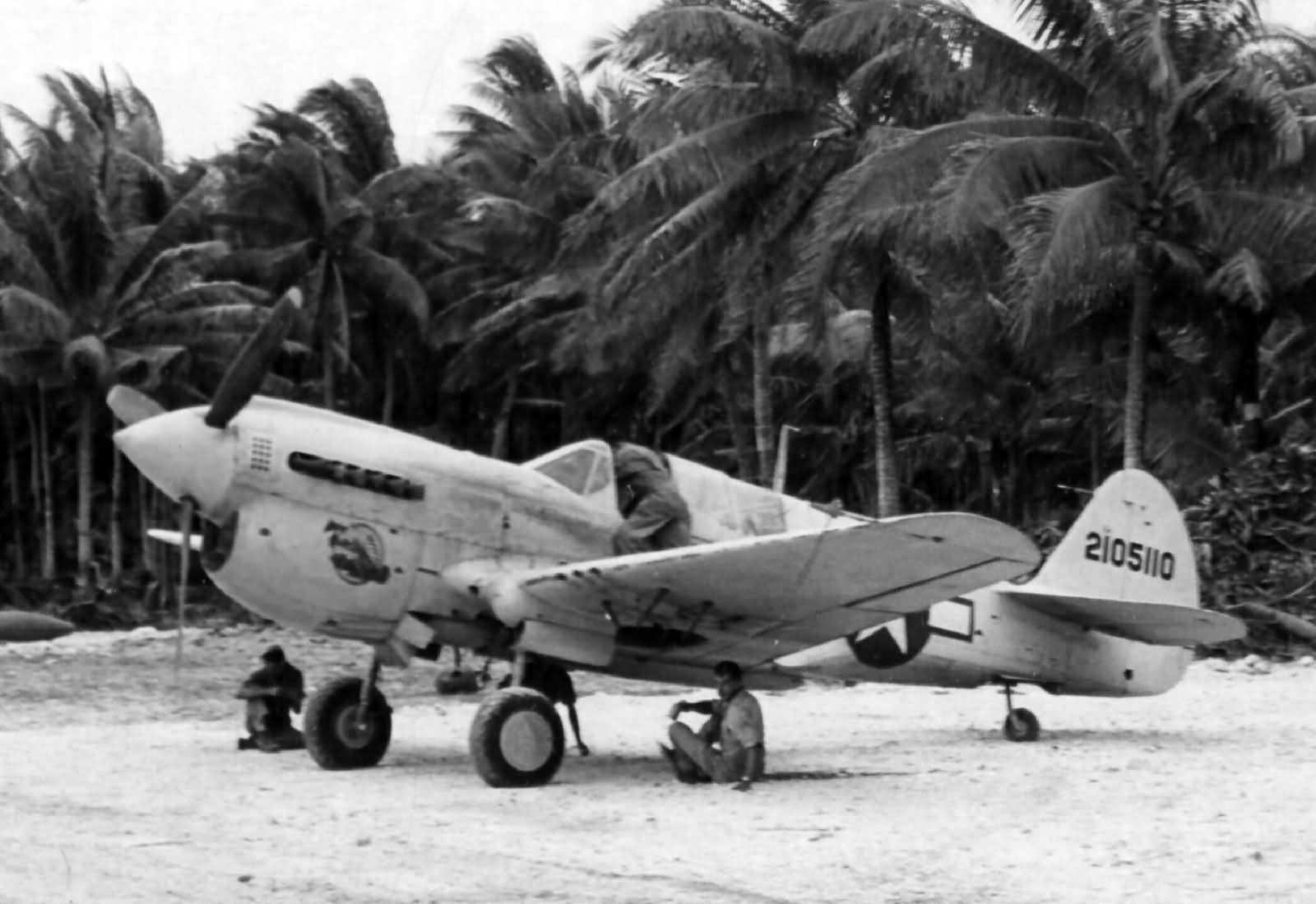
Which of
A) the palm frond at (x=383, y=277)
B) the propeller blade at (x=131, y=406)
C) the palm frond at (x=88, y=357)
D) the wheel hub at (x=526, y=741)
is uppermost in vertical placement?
the palm frond at (x=383, y=277)

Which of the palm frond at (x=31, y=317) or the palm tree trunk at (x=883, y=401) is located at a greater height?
the palm frond at (x=31, y=317)

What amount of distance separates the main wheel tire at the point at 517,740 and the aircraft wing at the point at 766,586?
600mm

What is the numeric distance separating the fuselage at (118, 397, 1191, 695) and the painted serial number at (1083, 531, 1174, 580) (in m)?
2.25

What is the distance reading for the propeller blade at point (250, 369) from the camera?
37.0 ft

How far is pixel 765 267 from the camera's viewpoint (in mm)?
27688

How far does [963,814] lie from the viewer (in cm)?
959

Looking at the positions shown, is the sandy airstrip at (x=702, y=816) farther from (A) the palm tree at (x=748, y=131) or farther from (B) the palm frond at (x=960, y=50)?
(A) the palm tree at (x=748, y=131)

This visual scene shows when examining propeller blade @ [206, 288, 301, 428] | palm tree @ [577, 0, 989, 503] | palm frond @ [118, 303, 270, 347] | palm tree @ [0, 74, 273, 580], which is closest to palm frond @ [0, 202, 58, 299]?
palm tree @ [0, 74, 273, 580]

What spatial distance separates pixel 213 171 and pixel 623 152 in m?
16.2

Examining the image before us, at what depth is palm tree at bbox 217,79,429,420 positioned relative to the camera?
43.3 m

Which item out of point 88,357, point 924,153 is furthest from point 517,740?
point 88,357

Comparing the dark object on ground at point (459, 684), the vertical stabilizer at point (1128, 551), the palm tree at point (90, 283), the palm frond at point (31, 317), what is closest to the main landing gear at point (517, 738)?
the vertical stabilizer at point (1128, 551)

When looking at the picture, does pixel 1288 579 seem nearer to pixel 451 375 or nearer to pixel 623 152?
pixel 623 152

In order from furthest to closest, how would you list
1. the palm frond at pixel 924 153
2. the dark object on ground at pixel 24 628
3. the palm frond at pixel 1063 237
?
the palm frond at pixel 924 153
the palm frond at pixel 1063 237
the dark object on ground at pixel 24 628
